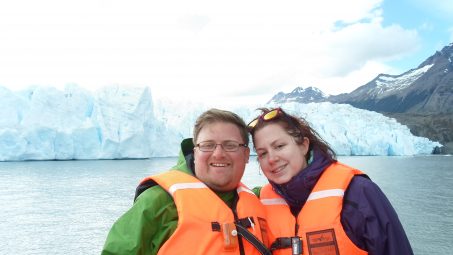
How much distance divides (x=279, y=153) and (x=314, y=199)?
359 mm

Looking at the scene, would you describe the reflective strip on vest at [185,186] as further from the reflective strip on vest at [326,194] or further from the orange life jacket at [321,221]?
the reflective strip on vest at [326,194]

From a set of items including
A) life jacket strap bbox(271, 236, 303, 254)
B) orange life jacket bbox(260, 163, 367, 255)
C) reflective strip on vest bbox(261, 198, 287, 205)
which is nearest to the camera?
orange life jacket bbox(260, 163, 367, 255)

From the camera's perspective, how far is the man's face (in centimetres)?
230

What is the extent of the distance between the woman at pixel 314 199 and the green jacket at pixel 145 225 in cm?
69

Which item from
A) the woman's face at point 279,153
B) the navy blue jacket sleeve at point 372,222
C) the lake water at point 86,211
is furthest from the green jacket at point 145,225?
the lake water at point 86,211

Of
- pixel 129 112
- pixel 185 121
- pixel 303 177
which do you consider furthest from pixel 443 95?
pixel 303 177

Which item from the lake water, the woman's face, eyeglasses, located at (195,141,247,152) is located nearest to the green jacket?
eyeglasses, located at (195,141,247,152)

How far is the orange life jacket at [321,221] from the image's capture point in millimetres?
2221

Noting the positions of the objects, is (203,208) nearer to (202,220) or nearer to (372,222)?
(202,220)

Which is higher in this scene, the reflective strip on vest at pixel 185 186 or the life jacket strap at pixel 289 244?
the reflective strip on vest at pixel 185 186

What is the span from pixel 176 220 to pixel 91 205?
20779 mm

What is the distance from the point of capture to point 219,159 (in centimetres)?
229

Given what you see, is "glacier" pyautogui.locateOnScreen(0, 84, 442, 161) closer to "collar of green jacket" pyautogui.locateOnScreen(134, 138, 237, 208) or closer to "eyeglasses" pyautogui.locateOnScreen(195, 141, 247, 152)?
"collar of green jacket" pyautogui.locateOnScreen(134, 138, 237, 208)

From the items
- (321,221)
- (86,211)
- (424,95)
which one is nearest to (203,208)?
(321,221)
